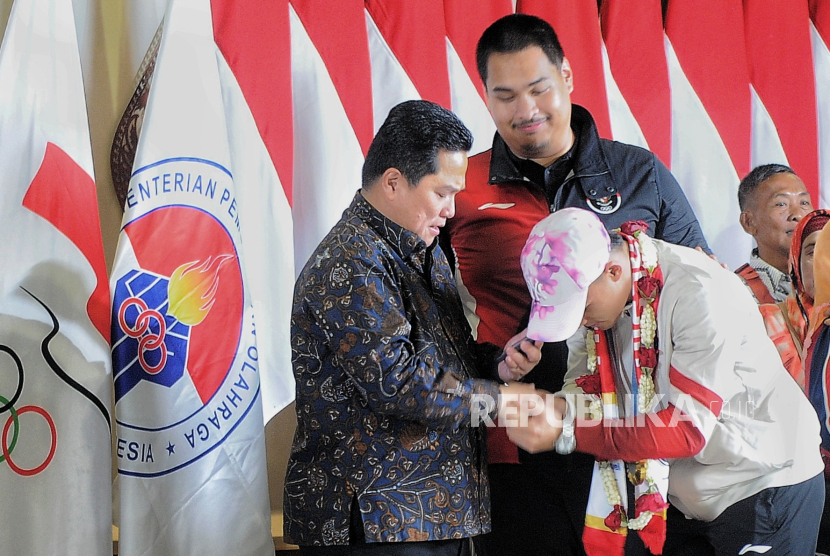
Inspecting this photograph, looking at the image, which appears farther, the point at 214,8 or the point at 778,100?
the point at 778,100

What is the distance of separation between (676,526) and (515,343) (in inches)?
24.4

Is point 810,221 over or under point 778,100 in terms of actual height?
under

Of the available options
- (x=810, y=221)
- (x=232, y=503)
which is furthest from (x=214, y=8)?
(x=810, y=221)

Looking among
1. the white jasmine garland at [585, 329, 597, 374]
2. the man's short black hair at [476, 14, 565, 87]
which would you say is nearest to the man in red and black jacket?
the man's short black hair at [476, 14, 565, 87]

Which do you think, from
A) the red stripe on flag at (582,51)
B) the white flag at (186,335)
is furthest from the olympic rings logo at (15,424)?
the red stripe on flag at (582,51)

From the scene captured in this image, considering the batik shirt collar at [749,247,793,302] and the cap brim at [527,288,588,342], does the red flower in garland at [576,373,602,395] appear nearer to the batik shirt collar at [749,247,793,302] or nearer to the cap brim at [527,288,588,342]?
the cap brim at [527,288,588,342]

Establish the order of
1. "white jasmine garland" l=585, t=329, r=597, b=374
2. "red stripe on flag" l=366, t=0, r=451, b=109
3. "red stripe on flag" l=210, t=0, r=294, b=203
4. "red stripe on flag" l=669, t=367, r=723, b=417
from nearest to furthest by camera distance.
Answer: "red stripe on flag" l=669, t=367, r=723, b=417 → "white jasmine garland" l=585, t=329, r=597, b=374 → "red stripe on flag" l=210, t=0, r=294, b=203 → "red stripe on flag" l=366, t=0, r=451, b=109

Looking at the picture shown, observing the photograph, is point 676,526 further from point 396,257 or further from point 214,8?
point 214,8

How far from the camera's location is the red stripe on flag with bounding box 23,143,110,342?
216 centimetres

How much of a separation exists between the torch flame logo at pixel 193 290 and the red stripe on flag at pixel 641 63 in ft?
5.85

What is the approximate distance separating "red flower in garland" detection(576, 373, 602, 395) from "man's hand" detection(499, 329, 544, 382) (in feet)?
0.46

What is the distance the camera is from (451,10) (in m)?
2.97

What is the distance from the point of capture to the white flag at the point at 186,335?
85.3 inches

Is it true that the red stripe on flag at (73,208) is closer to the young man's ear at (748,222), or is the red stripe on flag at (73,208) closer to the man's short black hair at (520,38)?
the man's short black hair at (520,38)
